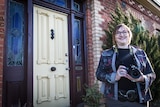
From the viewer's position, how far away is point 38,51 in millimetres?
3062

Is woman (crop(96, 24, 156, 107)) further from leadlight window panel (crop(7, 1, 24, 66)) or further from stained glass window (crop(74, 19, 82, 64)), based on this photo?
stained glass window (crop(74, 19, 82, 64))

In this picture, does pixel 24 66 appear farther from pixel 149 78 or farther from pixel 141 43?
pixel 141 43

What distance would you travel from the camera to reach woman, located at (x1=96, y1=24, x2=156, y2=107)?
174 cm

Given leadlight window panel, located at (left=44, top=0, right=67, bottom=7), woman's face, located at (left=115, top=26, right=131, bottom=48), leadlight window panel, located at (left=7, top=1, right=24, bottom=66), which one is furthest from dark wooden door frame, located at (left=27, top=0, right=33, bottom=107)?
woman's face, located at (left=115, top=26, right=131, bottom=48)

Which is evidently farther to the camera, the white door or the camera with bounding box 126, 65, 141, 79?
the white door

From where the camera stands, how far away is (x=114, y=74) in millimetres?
1794

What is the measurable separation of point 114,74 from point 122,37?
0.41 meters

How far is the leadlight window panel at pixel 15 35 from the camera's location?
2.70 m

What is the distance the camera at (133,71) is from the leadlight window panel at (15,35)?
1791mm

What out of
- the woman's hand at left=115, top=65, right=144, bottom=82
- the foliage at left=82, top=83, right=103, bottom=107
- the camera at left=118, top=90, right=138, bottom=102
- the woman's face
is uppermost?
the woman's face

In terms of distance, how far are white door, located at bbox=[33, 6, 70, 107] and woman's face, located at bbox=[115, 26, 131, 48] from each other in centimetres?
164

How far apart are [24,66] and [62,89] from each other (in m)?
0.92

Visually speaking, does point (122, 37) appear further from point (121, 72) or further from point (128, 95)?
point (128, 95)

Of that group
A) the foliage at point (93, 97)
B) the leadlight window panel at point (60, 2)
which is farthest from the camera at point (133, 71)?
the leadlight window panel at point (60, 2)
